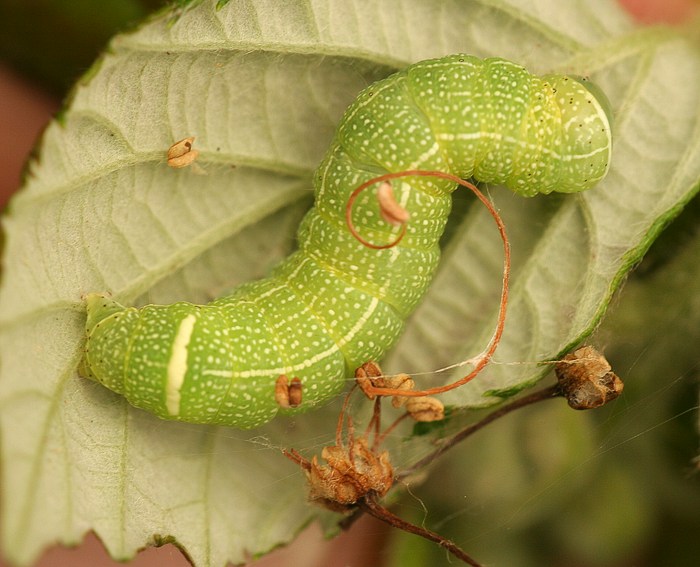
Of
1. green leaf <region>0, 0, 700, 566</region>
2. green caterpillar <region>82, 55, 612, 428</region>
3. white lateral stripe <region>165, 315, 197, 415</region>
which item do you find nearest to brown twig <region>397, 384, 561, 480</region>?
green leaf <region>0, 0, 700, 566</region>

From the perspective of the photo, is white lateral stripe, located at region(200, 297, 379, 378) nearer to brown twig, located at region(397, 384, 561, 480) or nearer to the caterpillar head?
brown twig, located at region(397, 384, 561, 480)

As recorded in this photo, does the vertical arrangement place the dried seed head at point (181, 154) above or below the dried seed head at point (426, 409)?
above

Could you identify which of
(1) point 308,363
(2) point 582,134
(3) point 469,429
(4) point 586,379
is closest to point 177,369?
(1) point 308,363

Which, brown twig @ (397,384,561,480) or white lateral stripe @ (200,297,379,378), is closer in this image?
white lateral stripe @ (200,297,379,378)

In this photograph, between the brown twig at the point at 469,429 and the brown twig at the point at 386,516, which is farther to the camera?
the brown twig at the point at 469,429

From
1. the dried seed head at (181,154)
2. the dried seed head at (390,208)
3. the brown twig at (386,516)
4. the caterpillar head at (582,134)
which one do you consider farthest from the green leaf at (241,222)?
the dried seed head at (390,208)

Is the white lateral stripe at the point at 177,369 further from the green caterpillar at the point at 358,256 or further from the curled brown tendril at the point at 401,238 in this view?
the curled brown tendril at the point at 401,238

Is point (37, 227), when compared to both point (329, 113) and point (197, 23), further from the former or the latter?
point (329, 113)
